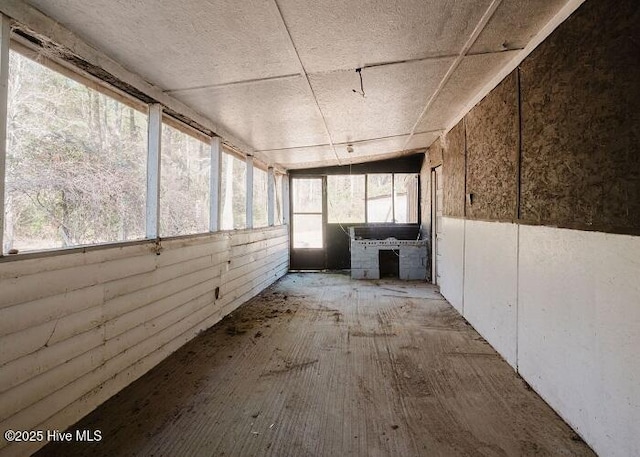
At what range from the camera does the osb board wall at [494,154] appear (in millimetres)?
2822

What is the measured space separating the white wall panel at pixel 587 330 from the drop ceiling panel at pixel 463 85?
1.43 meters

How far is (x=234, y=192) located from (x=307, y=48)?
3.18 meters

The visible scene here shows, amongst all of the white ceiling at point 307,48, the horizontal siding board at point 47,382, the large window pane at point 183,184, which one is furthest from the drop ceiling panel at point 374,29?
the horizontal siding board at point 47,382

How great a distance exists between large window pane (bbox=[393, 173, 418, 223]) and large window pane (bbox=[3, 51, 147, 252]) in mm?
5994

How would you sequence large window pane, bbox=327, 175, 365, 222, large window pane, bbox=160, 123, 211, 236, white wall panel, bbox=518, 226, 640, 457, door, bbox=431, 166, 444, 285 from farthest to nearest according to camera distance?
large window pane, bbox=327, 175, 365, 222 → door, bbox=431, 166, 444, 285 → large window pane, bbox=160, 123, 211, 236 → white wall panel, bbox=518, 226, 640, 457

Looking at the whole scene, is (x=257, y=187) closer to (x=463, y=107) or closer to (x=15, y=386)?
(x=463, y=107)

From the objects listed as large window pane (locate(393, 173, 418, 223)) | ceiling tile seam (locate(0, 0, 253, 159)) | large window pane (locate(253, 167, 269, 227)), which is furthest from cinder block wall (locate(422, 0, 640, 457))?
large window pane (locate(393, 173, 418, 223))

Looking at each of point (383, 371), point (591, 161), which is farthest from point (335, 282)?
point (591, 161)

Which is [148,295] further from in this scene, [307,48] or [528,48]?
[528,48]

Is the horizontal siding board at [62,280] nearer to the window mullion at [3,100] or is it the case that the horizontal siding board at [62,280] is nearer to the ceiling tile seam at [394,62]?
the window mullion at [3,100]

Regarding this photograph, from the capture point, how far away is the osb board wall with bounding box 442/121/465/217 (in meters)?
4.29

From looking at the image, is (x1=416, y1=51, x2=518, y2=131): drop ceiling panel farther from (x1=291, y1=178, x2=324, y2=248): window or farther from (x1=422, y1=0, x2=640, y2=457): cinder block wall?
(x1=291, y1=178, x2=324, y2=248): window

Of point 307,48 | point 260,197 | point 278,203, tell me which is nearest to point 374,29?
point 307,48

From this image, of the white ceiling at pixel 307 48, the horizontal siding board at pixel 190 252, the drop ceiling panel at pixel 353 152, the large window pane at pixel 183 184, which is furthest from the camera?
the drop ceiling panel at pixel 353 152
